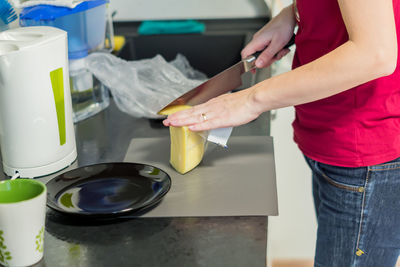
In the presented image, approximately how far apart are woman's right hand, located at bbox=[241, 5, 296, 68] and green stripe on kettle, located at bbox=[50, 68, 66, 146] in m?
0.45

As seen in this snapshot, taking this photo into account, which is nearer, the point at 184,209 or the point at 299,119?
the point at 184,209

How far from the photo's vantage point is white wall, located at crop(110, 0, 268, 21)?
2.11m

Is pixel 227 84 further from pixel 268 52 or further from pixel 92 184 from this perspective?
pixel 92 184

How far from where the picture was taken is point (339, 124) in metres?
1.07

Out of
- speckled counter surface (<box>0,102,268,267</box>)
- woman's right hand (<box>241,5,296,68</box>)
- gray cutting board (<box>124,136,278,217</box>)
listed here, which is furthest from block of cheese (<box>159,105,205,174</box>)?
woman's right hand (<box>241,5,296,68</box>)

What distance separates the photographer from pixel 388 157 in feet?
3.49

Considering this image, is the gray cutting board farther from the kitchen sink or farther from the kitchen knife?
the kitchen sink

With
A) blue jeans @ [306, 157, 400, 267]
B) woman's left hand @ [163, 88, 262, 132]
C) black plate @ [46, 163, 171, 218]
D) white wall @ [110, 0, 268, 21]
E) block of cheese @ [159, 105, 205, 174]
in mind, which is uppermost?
white wall @ [110, 0, 268, 21]

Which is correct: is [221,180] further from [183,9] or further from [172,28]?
[183,9]

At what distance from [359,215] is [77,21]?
806 millimetres

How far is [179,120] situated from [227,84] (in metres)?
0.25

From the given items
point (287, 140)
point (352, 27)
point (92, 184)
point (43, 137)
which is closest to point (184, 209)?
point (92, 184)

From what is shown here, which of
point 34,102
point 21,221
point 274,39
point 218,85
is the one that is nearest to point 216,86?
point 218,85

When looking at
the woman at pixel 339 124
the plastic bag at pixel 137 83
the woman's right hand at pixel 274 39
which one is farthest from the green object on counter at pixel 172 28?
the woman at pixel 339 124
